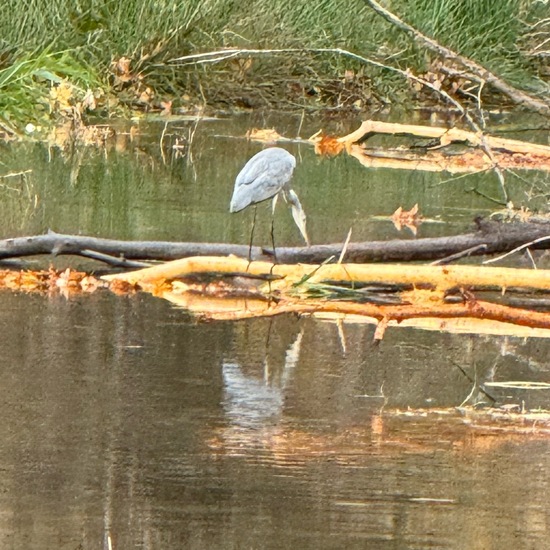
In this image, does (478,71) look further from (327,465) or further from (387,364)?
(327,465)

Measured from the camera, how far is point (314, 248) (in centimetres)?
877

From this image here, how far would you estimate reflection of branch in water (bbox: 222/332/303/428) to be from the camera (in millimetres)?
6227

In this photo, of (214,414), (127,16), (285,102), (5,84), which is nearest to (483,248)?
(214,414)

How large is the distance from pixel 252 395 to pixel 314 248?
7.37ft

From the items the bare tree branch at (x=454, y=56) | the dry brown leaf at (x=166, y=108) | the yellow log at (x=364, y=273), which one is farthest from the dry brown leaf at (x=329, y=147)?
the yellow log at (x=364, y=273)

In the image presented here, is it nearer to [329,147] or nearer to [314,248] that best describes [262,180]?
[314,248]

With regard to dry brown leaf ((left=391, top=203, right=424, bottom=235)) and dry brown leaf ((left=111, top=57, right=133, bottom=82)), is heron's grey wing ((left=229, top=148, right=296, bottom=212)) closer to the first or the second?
dry brown leaf ((left=391, top=203, right=424, bottom=235))

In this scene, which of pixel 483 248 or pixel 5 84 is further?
pixel 5 84

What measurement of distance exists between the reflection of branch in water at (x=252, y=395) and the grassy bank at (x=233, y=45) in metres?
10.6

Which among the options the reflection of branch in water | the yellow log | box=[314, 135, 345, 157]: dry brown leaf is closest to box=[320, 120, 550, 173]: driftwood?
box=[314, 135, 345, 157]: dry brown leaf

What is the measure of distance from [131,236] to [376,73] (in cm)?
1353

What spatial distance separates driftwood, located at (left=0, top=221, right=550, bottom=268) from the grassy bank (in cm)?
868

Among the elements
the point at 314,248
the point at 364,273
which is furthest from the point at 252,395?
the point at 314,248

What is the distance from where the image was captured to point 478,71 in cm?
1048
